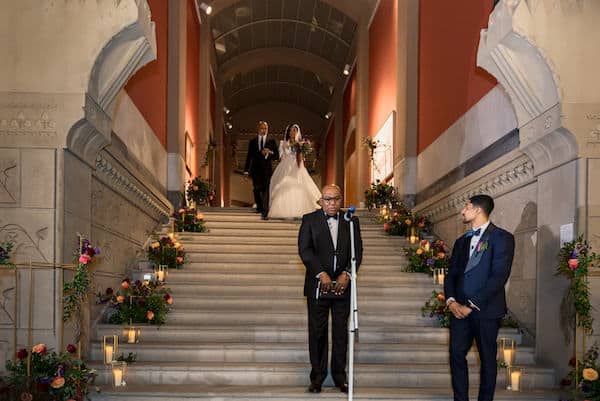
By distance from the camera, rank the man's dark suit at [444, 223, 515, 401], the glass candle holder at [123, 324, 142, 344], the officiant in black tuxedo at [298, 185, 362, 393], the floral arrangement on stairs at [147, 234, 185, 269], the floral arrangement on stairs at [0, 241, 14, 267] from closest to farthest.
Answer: the man's dark suit at [444, 223, 515, 401]
the floral arrangement on stairs at [0, 241, 14, 267]
the officiant in black tuxedo at [298, 185, 362, 393]
the glass candle holder at [123, 324, 142, 344]
the floral arrangement on stairs at [147, 234, 185, 269]

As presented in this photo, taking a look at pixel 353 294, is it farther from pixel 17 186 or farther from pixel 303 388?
pixel 17 186

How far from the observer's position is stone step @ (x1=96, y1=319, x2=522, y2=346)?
21.3 ft

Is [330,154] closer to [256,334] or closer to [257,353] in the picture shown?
[256,334]

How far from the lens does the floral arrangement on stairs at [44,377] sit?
443cm

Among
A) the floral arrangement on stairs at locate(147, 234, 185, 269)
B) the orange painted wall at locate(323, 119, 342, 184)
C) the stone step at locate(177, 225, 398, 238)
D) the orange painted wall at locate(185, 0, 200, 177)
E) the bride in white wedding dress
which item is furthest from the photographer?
the orange painted wall at locate(323, 119, 342, 184)

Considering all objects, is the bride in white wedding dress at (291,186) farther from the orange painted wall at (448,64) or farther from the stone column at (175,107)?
the orange painted wall at (448,64)

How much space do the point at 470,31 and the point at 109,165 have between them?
14.7 ft

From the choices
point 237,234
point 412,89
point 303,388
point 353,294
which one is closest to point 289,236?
point 237,234

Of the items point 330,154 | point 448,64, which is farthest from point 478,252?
point 330,154

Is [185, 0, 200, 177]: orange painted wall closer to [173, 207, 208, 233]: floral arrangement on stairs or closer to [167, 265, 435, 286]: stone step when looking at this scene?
[173, 207, 208, 233]: floral arrangement on stairs

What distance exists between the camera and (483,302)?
4516mm

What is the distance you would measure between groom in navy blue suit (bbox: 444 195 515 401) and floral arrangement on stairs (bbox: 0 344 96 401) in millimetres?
2501

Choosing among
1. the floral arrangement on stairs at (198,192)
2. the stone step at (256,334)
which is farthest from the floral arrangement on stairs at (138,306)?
the floral arrangement on stairs at (198,192)

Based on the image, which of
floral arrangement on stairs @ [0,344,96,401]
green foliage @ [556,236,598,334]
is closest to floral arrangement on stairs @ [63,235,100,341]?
floral arrangement on stairs @ [0,344,96,401]
